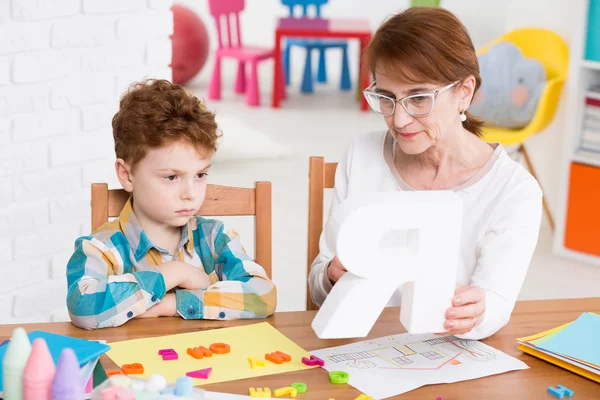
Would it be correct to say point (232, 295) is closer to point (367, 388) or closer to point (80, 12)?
point (367, 388)

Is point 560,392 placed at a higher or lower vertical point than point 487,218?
lower

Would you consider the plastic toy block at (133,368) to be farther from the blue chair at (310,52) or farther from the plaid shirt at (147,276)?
the blue chair at (310,52)

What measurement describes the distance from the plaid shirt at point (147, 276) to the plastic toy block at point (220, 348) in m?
0.13

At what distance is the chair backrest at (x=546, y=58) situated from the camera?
14.2ft

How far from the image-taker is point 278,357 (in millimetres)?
1523

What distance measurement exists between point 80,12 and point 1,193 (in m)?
0.57

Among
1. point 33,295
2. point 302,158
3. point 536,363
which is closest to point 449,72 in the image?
point 536,363

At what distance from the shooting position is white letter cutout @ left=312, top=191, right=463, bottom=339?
131cm

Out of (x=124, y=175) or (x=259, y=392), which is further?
(x=124, y=175)

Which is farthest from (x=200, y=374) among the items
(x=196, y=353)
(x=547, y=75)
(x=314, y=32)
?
(x=314, y=32)

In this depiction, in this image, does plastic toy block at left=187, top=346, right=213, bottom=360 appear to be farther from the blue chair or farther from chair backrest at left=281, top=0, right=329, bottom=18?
chair backrest at left=281, top=0, right=329, bottom=18

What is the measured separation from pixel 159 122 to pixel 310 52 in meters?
5.91

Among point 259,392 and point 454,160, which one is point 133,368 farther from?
point 454,160

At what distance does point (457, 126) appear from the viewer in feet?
6.26
